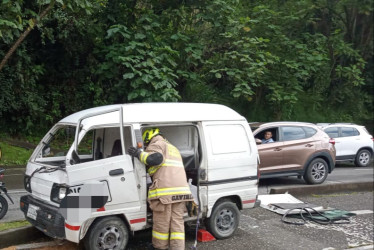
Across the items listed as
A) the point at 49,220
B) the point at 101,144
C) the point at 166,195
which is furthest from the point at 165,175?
the point at 101,144

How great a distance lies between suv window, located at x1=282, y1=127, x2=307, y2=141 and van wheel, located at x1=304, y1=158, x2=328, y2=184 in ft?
2.36

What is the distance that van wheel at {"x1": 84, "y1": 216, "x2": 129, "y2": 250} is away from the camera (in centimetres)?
500

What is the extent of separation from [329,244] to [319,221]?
3.55 ft

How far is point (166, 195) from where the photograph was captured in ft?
17.0

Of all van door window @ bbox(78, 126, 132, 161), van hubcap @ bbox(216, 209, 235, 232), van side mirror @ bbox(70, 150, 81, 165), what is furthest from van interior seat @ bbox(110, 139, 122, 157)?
van hubcap @ bbox(216, 209, 235, 232)

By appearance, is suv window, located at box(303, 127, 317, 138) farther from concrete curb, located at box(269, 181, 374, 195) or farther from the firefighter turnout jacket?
the firefighter turnout jacket

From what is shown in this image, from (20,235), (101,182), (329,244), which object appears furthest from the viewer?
(329,244)

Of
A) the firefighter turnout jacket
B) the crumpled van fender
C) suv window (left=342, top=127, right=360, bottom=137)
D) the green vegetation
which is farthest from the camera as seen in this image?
suv window (left=342, top=127, right=360, bottom=137)

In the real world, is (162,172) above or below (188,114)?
below

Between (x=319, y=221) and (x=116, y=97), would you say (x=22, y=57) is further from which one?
(x=319, y=221)

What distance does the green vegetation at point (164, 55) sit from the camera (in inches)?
423

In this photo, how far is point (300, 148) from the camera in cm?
1016

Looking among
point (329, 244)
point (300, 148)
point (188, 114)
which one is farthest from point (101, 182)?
point (300, 148)

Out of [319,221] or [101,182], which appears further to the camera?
[319,221]
